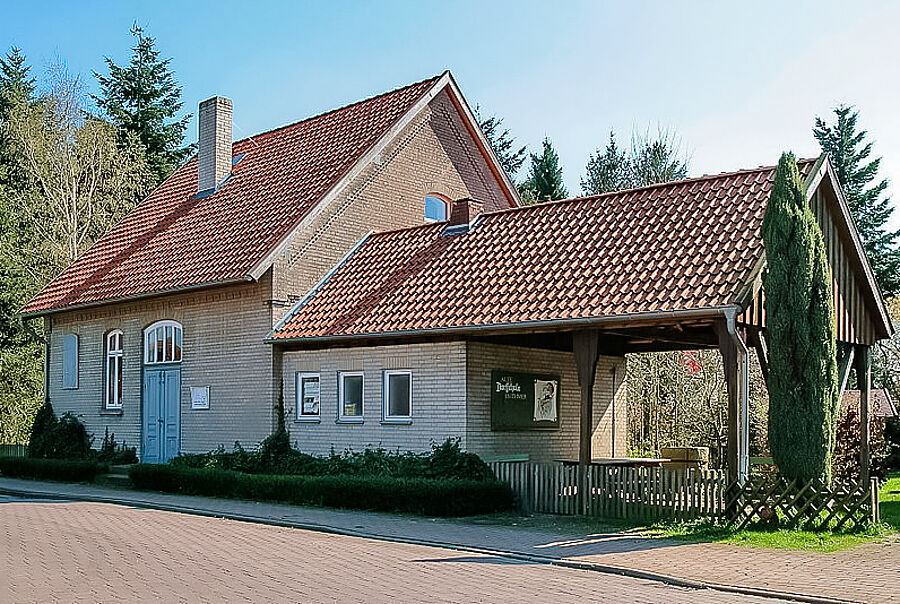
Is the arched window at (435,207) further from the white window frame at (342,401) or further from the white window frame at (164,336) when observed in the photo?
the white window frame at (164,336)

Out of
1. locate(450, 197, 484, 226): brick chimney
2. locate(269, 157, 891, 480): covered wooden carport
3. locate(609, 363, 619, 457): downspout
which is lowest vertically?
locate(609, 363, 619, 457): downspout

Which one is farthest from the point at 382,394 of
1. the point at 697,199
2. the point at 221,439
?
the point at 697,199

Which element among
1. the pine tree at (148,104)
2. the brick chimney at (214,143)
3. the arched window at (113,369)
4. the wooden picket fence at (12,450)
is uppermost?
the pine tree at (148,104)

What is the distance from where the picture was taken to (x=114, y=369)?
28.0m

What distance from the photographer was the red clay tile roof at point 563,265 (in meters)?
17.7

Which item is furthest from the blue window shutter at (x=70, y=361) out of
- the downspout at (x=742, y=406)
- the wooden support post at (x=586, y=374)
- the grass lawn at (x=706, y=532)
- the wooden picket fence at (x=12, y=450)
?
the downspout at (x=742, y=406)

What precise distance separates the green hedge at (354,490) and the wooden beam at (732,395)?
13.8 ft

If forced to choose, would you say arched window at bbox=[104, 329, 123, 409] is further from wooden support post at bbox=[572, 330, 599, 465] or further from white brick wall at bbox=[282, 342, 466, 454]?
wooden support post at bbox=[572, 330, 599, 465]

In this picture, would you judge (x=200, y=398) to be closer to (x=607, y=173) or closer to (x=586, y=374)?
(x=586, y=374)

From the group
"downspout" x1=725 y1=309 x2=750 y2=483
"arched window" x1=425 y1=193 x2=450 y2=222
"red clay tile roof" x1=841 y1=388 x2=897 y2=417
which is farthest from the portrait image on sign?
"red clay tile roof" x1=841 y1=388 x2=897 y2=417

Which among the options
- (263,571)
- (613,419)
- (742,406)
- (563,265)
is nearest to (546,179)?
(613,419)

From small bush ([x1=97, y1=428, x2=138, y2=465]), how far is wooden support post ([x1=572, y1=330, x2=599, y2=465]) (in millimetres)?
13301

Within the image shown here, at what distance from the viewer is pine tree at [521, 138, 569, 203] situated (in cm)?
4576

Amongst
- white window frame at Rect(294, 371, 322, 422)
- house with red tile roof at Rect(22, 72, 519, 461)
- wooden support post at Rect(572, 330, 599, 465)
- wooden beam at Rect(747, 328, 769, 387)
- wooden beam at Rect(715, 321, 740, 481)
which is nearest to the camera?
wooden beam at Rect(715, 321, 740, 481)
